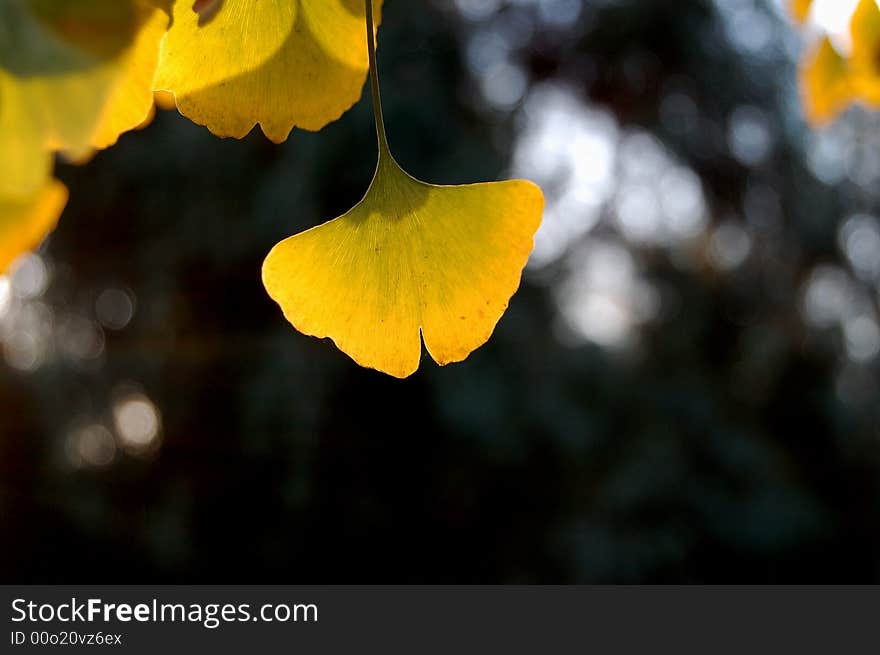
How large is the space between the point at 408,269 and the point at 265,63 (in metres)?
0.10

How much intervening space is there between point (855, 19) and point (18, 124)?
513 mm

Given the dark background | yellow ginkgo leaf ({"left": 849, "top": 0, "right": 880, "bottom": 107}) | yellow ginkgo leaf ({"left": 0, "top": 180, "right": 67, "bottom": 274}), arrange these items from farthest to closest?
the dark background → yellow ginkgo leaf ({"left": 849, "top": 0, "right": 880, "bottom": 107}) → yellow ginkgo leaf ({"left": 0, "top": 180, "right": 67, "bottom": 274})

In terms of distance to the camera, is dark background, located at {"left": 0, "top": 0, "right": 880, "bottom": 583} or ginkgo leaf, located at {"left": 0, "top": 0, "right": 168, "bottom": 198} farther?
dark background, located at {"left": 0, "top": 0, "right": 880, "bottom": 583}

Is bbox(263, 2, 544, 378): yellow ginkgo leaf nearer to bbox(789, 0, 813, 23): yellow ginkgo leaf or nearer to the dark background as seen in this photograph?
bbox(789, 0, 813, 23): yellow ginkgo leaf

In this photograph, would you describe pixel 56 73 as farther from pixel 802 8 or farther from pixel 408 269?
pixel 802 8

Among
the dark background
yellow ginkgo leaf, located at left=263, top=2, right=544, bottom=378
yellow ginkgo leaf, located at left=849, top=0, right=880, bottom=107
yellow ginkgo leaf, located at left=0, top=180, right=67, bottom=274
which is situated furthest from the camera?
the dark background

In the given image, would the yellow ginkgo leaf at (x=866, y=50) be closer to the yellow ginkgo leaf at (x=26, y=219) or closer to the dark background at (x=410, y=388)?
the yellow ginkgo leaf at (x=26, y=219)

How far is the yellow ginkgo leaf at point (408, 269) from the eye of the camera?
290 millimetres

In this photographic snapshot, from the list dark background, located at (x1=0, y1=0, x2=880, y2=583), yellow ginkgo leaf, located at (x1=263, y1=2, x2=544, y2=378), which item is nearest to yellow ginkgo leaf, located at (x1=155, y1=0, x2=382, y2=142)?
yellow ginkgo leaf, located at (x1=263, y1=2, x2=544, y2=378)

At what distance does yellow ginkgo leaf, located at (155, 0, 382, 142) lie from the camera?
291 millimetres

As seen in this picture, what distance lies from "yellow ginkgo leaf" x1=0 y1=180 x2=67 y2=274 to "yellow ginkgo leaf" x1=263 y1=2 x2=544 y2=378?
13 cm

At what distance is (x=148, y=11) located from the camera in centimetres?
19

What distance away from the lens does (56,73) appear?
17cm

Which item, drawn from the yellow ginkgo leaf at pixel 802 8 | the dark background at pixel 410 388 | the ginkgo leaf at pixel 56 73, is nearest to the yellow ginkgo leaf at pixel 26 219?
the ginkgo leaf at pixel 56 73
